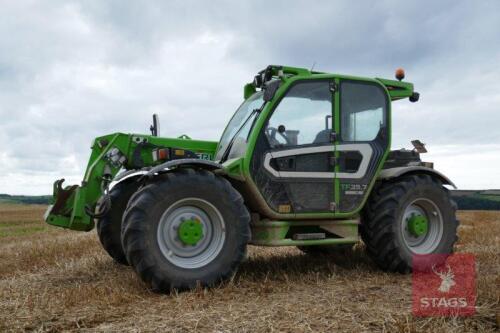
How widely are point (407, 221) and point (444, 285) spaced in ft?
4.17

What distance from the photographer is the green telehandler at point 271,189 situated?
4891 millimetres

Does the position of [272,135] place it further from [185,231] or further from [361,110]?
[185,231]

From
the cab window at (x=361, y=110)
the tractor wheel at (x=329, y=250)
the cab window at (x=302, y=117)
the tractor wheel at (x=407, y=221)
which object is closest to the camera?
the cab window at (x=302, y=117)

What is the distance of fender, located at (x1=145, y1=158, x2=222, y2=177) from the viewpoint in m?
4.86

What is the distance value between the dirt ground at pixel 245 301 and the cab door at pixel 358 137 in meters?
0.95

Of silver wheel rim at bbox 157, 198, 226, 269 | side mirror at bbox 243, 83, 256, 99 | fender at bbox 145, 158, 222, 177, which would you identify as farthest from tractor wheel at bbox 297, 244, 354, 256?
fender at bbox 145, 158, 222, 177

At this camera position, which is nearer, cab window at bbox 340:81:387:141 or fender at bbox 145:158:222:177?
fender at bbox 145:158:222:177

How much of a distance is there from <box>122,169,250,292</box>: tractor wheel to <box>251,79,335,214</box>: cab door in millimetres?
602

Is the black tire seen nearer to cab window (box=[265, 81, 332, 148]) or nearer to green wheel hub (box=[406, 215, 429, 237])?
cab window (box=[265, 81, 332, 148])

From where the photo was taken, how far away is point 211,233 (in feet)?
16.8

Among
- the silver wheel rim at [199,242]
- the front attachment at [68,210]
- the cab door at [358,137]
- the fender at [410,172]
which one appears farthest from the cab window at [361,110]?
the front attachment at [68,210]

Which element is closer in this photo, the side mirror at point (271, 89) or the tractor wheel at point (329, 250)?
the side mirror at point (271, 89)

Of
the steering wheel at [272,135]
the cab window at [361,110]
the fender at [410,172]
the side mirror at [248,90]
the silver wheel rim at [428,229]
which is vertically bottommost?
the silver wheel rim at [428,229]

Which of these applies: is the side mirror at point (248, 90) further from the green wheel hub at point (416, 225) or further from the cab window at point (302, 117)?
the green wheel hub at point (416, 225)
